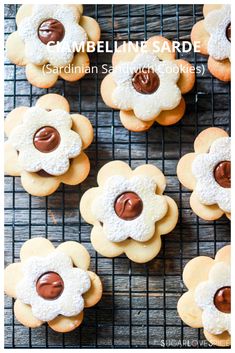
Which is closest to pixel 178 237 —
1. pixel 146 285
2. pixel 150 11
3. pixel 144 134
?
pixel 146 285

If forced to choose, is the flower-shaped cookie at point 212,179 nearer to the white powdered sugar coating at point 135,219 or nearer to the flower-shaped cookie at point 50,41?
the white powdered sugar coating at point 135,219

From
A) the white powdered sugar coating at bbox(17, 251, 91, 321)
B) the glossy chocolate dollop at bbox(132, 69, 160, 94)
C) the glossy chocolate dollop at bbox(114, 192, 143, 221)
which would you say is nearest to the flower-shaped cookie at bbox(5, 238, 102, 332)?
the white powdered sugar coating at bbox(17, 251, 91, 321)

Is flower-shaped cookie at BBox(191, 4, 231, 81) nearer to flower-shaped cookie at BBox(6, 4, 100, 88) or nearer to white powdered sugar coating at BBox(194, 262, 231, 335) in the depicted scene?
flower-shaped cookie at BBox(6, 4, 100, 88)

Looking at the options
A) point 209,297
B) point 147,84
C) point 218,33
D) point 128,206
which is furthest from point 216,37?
point 209,297

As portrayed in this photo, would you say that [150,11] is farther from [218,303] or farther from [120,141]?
[218,303]

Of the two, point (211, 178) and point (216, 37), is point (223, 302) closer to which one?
point (211, 178)
